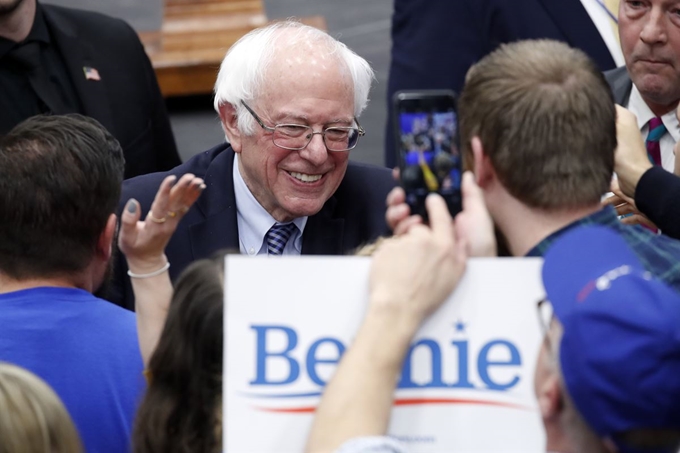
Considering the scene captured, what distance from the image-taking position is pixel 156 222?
208 centimetres

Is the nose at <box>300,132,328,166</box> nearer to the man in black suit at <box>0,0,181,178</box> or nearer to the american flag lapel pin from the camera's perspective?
the man in black suit at <box>0,0,181,178</box>

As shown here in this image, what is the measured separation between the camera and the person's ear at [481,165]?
6.61ft

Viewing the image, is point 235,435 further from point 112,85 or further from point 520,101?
point 112,85

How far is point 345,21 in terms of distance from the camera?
8.79 metres

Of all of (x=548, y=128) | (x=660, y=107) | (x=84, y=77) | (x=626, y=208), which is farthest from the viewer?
(x=84, y=77)

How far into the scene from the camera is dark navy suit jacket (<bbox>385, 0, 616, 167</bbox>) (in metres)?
3.90

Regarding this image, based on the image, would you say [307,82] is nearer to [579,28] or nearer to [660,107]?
[660,107]

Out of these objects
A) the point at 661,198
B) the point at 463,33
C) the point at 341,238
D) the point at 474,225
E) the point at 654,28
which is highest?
the point at 474,225

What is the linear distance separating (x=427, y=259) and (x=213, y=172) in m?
1.51

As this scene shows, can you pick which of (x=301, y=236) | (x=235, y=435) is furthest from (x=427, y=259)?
(x=301, y=236)

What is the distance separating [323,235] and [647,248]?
1222mm

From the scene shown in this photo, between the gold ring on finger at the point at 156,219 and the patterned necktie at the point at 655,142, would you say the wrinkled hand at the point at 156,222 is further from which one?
the patterned necktie at the point at 655,142

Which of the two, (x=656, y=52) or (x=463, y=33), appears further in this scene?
(x=463, y=33)

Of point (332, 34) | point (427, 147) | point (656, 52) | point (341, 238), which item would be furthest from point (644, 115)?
point (332, 34)
